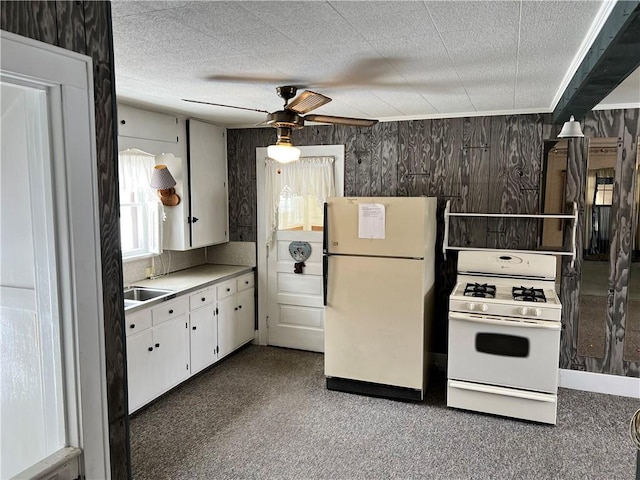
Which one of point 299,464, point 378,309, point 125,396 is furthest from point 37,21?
point 378,309

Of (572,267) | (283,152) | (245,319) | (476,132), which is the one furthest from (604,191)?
(245,319)

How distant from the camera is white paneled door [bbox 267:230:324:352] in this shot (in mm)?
4727

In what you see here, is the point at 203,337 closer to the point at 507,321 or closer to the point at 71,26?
the point at 507,321

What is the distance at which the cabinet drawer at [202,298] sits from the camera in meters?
3.95

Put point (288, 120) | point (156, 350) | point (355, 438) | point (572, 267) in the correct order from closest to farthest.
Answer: point (288, 120), point (355, 438), point (156, 350), point (572, 267)

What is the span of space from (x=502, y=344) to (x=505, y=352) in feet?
0.19

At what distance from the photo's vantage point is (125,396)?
1.42 m

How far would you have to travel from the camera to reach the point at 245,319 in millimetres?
4812

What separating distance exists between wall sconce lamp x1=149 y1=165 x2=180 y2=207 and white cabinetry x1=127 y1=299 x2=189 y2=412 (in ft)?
3.09

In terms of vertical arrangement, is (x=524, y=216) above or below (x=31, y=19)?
below

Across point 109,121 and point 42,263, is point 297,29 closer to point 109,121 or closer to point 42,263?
point 109,121

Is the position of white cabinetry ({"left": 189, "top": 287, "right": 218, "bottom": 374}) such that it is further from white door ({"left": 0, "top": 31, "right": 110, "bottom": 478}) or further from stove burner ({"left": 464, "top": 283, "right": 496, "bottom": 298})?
white door ({"left": 0, "top": 31, "right": 110, "bottom": 478})

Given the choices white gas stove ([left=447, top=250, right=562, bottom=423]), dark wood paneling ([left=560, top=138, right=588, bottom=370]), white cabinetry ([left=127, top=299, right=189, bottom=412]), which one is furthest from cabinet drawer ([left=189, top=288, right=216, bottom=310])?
dark wood paneling ([left=560, top=138, right=588, bottom=370])

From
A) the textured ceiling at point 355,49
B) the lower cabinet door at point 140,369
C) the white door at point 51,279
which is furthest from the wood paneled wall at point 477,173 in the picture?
the white door at point 51,279
